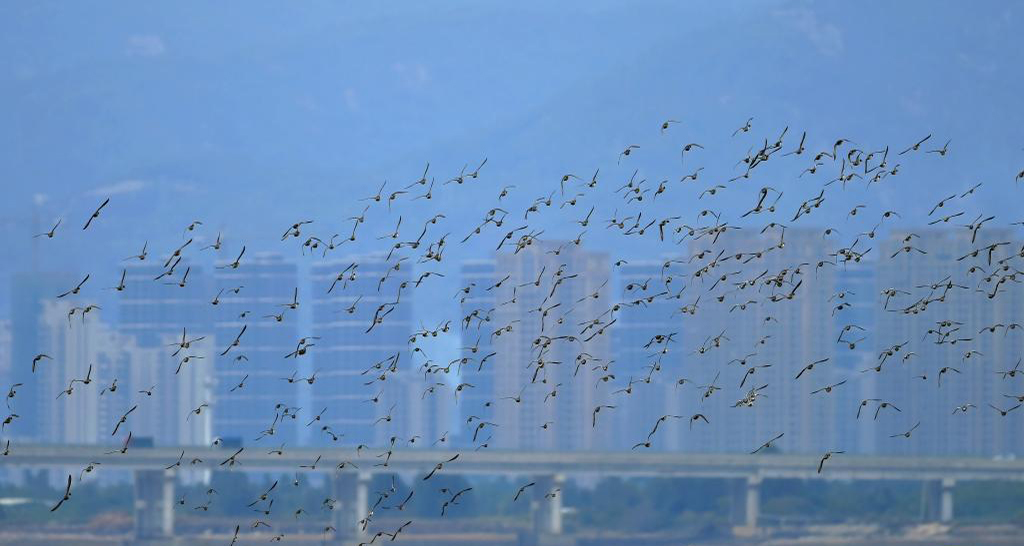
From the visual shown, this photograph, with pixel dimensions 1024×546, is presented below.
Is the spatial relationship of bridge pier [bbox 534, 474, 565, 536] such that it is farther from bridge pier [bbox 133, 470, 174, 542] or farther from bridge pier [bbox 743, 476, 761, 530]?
bridge pier [bbox 133, 470, 174, 542]

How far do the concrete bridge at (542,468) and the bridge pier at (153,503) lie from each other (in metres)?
0.05

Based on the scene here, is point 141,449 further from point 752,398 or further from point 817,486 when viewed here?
point 752,398

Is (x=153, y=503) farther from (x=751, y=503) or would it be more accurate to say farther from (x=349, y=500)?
(x=751, y=503)

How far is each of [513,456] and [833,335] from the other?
72.6m

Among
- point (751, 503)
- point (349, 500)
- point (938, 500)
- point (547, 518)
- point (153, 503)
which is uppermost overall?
point (938, 500)

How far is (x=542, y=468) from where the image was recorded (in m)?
127

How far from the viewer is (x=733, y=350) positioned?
582 feet

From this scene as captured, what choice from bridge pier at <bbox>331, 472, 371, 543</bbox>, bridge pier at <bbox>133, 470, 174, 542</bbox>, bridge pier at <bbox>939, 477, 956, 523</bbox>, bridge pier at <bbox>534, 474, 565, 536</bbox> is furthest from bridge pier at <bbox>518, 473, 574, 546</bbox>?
bridge pier at <bbox>939, 477, 956, 523</bbox>

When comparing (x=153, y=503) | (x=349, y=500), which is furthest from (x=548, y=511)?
(x=153, y=503)

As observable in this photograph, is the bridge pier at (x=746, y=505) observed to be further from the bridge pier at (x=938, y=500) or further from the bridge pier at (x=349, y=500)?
the bridge pier at (x=349, y=500)

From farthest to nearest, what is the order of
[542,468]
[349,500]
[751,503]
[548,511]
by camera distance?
[751,503] → [542,468] → [548,511] → [349,500]

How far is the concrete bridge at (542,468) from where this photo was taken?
124 meters

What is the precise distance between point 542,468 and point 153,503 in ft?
69.0

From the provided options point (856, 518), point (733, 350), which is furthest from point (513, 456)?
point (733, 350)
